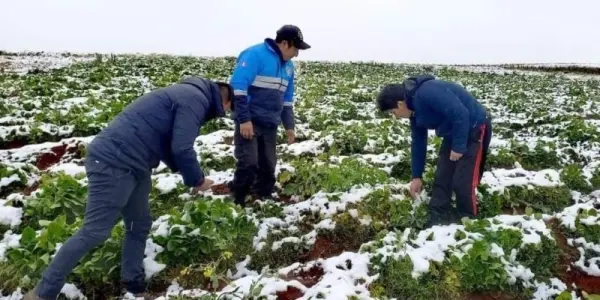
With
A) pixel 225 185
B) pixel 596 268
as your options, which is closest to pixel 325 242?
pixel 225 185

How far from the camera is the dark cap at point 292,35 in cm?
558

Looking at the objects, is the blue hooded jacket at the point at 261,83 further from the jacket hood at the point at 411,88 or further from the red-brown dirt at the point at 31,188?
the red-brown dirt at the point at 31,188

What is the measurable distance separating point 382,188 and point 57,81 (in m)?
13.3

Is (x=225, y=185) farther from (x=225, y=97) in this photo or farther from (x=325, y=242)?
(x=225, y=97)

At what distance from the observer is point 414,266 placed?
15.3 ft

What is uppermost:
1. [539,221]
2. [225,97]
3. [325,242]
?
[225,97]

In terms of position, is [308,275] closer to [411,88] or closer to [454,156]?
[454,156]

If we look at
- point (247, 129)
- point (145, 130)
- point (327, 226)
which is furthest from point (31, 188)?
point (327, 226)

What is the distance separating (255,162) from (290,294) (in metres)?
1.99

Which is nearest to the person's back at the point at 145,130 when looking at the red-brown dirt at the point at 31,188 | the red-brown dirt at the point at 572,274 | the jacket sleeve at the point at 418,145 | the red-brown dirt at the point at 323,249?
the red-brown dirt at the point at 323,249

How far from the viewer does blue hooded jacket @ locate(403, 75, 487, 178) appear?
525 centimetres

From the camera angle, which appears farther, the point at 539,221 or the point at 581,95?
the point at 581,95

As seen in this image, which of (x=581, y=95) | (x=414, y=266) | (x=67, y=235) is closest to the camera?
(x=414, y=266)

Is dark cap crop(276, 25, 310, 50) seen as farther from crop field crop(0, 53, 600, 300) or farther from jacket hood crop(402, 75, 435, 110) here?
crop field crop(0, 53, 600, 300)
